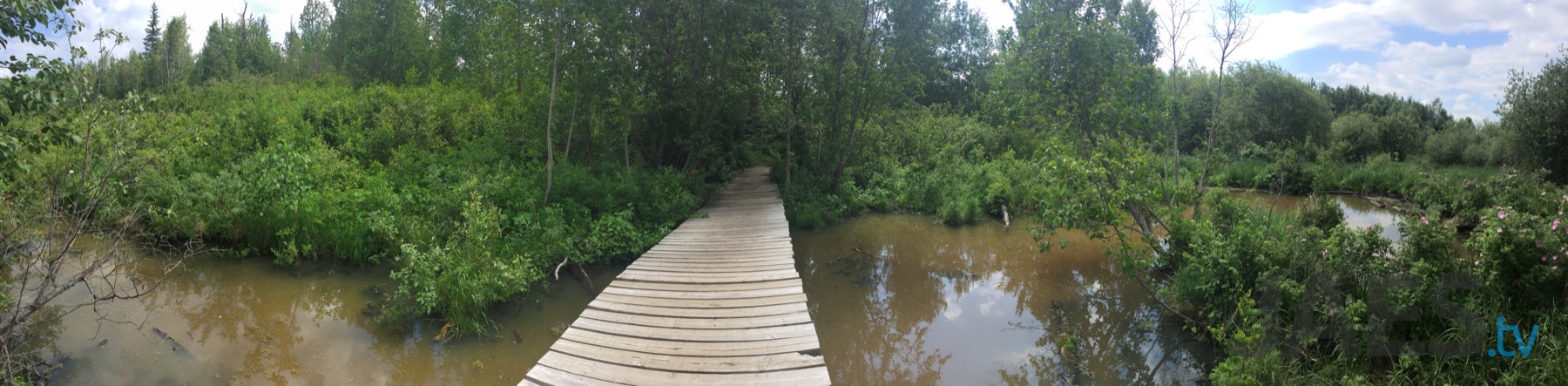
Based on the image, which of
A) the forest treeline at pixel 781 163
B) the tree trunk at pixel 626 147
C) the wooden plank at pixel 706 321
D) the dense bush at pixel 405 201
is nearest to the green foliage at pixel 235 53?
the forest treeline at pixel 781 163

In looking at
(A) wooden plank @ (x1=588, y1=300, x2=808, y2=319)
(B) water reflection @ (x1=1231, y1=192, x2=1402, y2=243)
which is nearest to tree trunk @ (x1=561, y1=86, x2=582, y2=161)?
(A) wooden plank @ (x1=588, y1=300, x2=808, y2=319)

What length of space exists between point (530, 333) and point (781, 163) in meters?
8.69

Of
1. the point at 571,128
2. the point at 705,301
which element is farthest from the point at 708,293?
the point at 571,128

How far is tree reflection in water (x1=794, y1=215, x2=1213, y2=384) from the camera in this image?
594 centimetres

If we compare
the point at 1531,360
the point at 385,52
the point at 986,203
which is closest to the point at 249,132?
the point at 385,52

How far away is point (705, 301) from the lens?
17.9 ft

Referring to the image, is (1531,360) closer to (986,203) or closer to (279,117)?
(986,203)

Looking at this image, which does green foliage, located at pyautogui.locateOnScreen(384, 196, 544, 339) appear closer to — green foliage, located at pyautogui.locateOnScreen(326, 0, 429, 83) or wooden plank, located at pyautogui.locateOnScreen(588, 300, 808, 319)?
wooden plank, located at pyautogui.locateOnScreen(588, 300, 808, 319)

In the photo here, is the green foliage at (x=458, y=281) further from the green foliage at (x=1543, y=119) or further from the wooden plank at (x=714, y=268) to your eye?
the green foliage at (x=1543, y=119)

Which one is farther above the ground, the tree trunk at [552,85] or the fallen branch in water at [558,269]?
the tree trunk at [552,85]

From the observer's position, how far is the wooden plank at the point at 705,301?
17.5 feet

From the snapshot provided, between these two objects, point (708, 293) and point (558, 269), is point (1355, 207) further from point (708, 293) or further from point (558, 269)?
point (558, 269)

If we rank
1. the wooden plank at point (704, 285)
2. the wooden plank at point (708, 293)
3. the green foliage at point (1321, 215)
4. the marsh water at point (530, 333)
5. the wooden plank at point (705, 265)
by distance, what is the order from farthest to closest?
the green foliage at point (1321, 215) → the wooden plank at point (705, 265) → the wooden plank at point (704, 285) → the wooden plank at point (708, 293) → the marsh water at point (530, 333)

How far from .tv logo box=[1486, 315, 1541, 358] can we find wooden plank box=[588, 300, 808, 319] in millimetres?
4396
